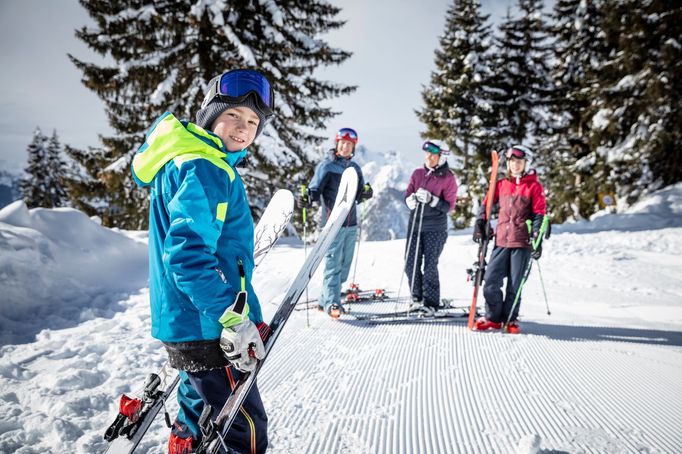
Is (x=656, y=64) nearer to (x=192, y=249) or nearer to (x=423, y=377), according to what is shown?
(x=423, y=377)

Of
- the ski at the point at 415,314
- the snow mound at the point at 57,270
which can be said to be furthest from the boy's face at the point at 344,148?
the snow mound at the point at 57,270

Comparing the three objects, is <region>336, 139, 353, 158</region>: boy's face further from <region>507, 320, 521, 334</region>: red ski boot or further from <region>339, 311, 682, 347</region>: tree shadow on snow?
<region>507, 320, 521, 334</region>: red ski boot

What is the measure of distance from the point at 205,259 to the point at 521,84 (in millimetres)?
22597

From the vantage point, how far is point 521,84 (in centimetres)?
1927

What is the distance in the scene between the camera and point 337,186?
4.78 meters

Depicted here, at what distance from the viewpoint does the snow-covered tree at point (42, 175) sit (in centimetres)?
3002

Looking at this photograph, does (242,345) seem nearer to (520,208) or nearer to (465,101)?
(520,208)

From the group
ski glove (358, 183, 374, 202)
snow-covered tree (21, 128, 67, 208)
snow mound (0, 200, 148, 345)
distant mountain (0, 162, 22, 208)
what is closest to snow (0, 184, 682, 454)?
snow mound (0, 200, 148, 345)

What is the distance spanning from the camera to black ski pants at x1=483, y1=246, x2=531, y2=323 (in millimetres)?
4074

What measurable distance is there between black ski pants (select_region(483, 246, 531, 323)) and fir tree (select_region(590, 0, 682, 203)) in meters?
13.2

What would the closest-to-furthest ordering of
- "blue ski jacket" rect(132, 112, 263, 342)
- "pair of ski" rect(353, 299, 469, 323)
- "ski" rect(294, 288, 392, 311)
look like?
"blue ski jacket" rect(132, 112, 263, 342), "pair of ski" rect(353, 299, 469, 323), "ski" rect(294, 288, 392, 311)

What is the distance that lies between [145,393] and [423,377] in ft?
7.17

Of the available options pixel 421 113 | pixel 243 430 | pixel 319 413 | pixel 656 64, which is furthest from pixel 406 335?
pixel 421 113

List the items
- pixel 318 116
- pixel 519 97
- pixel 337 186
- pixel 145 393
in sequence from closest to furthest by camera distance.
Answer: pixel 145 393 < pixel 337 186 < pixel 318 116 < pixel 519 97
